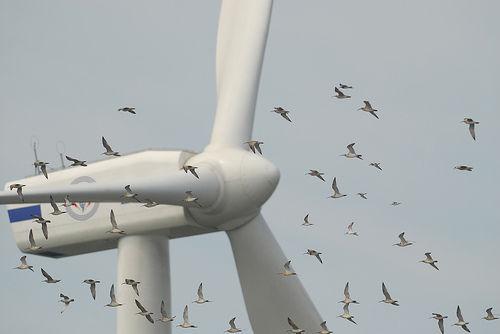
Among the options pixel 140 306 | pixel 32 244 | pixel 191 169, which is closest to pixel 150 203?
pixel 191 169

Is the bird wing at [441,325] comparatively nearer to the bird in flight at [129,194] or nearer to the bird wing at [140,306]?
the bird wing at [140,306]

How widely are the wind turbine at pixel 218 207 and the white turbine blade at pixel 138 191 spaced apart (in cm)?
5

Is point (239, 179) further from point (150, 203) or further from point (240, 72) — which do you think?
point (240, 72)

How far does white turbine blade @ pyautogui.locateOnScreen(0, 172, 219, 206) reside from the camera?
86.8 meters

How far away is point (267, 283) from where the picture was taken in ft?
307

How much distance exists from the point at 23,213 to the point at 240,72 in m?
11.8

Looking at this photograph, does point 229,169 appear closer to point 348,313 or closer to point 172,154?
point 172,154

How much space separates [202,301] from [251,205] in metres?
7.16

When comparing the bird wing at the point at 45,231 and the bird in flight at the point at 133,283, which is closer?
the bird in flight at the point at 133,283

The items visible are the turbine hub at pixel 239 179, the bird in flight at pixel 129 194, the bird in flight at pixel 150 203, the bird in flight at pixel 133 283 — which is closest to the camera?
the bird in flight at pixel 129 194

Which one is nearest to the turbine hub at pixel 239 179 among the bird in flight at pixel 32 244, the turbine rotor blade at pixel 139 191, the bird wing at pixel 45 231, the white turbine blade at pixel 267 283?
the turbine rotor blade at pixel 139 191

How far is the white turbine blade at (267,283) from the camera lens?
306 feet

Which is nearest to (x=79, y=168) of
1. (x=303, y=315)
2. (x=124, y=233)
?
(x=124, y=233)

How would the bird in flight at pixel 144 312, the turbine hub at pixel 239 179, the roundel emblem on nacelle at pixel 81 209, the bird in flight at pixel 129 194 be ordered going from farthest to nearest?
1. the roundel emblem on nacelle at pixel 81 209
2. the bird in flight at pixel 144 312
3. the turbine hub at pixel 239 179
4. the bird in flight at pixel 129 194
